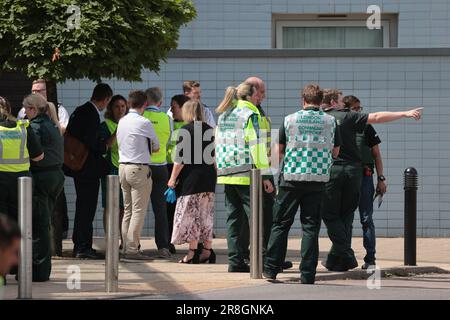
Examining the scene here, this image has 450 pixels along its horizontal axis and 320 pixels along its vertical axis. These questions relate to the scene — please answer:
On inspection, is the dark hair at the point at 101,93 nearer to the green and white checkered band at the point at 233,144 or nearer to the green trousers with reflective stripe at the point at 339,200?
the green and white checkered band at the point at 233,144

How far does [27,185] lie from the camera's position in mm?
9484

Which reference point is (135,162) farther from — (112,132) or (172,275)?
(172,275)

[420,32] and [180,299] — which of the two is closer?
[180,299]

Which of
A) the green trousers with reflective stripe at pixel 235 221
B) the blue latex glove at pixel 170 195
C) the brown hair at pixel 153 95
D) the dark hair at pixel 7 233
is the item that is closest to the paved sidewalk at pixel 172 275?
the green trousers with reflective stripe at pixel 235 221

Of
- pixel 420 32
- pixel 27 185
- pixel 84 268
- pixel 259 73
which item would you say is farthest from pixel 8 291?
pixel 420 32

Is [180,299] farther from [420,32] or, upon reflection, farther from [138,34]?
[420,32]

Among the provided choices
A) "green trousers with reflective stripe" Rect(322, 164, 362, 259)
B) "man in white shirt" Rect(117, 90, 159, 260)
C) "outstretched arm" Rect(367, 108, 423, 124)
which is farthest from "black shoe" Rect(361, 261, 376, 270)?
"man in white shirt" Rect(117, 90, 159, 260)

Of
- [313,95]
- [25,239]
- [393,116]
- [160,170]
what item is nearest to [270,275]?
[313,95]

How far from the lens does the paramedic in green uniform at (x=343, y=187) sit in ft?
40.8

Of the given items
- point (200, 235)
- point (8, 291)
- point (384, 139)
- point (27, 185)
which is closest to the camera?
point (27, 185)

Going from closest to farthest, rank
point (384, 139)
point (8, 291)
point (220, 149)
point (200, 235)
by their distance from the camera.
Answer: point (8, 291), point (220, 149), point (200, 235), point (384, 139)

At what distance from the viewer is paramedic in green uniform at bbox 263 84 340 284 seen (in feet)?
36.4

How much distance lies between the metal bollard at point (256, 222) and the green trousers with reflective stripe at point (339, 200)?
1.36 metres

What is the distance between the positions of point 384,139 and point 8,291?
8048mm
